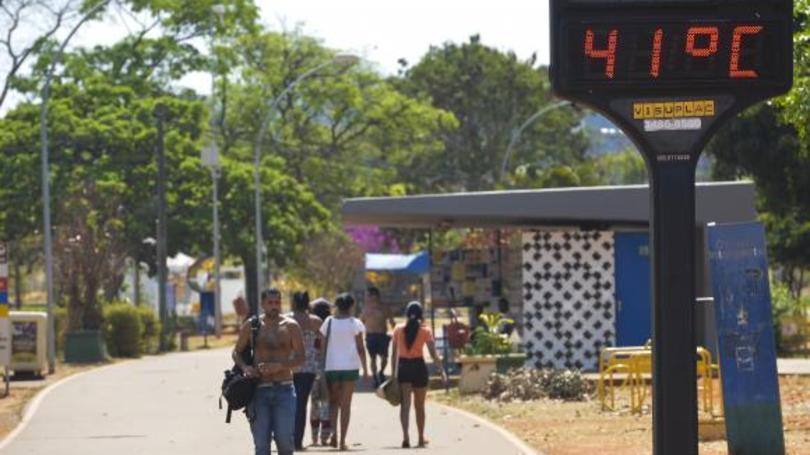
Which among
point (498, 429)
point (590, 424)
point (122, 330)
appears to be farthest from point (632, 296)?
point (122, 330)

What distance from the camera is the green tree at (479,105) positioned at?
3428 inches

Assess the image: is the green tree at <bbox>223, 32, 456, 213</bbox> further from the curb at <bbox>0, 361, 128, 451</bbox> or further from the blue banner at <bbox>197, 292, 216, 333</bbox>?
the curb at <bbox>0, 361, 128, 451</bbox>

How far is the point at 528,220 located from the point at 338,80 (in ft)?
130

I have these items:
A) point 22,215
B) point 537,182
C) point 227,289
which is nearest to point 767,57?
point 537,182

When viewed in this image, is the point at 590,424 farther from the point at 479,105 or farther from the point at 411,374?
the point at 479,105

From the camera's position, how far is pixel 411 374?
19250 millimetres

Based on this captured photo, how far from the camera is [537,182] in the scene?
46906 millimetres

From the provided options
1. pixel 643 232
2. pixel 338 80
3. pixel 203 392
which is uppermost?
pixel 338 80

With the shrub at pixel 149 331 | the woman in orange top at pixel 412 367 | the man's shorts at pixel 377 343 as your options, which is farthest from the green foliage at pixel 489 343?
the shrub at pixel 149 331

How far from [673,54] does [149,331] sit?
3531cm

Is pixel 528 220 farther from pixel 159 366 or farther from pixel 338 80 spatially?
pixel 338 80

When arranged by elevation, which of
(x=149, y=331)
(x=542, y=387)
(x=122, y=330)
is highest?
(x=122, y=330)

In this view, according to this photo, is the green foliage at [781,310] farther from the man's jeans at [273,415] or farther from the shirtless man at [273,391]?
the man's jeans at [273,415]

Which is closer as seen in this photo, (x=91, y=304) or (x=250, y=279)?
(x=91, y=304)
